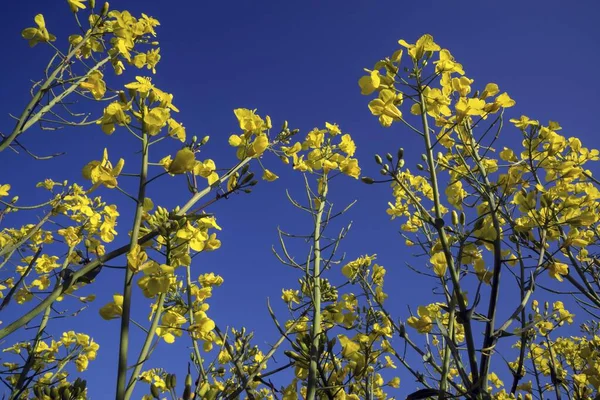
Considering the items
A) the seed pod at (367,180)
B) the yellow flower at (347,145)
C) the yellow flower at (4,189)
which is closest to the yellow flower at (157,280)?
the seed pod at (367,180)

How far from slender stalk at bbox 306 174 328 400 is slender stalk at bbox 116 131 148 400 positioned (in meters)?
1.09

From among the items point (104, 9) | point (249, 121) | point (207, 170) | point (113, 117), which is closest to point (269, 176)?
point (249, 121)

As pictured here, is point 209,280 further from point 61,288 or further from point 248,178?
point 61,288

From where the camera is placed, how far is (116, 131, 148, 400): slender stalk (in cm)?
109

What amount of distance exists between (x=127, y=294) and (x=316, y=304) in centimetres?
160

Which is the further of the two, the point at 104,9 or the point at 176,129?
the point at 104,9

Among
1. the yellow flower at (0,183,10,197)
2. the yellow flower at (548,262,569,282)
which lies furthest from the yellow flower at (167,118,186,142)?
the yellow flower at (0,183,10,197)

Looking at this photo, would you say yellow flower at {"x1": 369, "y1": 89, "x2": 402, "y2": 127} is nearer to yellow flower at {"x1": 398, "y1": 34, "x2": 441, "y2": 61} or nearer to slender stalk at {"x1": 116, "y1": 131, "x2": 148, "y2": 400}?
yellow flower at {"x1": 398, "y1": 34, "x2": 441, "y2": 61}

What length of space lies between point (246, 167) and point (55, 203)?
10.4 ft

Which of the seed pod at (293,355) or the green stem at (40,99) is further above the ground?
the green stem at (40,99)

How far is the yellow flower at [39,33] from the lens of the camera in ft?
9.90

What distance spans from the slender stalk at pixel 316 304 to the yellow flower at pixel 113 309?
1.02m

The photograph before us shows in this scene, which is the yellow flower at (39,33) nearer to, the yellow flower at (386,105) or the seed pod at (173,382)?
the yellow flower at (386,105)

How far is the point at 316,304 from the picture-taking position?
267 cm
